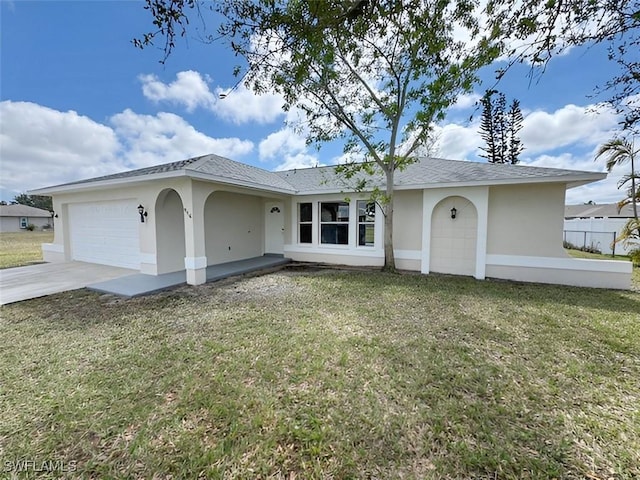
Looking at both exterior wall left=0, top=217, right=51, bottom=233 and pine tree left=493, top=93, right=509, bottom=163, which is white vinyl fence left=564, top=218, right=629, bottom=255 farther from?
exterior wall left=0, top=217, right=51, bottom=233

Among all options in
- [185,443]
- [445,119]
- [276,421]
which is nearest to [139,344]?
[185,443]

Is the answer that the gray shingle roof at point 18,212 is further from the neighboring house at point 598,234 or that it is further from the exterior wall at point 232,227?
the neighboring house at point 598,234

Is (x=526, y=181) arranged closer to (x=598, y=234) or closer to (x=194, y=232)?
(x=194, y=232)

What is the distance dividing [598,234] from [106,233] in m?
23.2

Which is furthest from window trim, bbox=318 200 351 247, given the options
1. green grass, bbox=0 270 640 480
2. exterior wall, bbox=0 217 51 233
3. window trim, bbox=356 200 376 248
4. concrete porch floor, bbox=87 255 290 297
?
exterior wall, bbox=0 217 51 233

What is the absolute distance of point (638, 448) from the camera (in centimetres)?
215

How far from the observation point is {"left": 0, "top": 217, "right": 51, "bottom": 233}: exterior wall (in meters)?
37.5

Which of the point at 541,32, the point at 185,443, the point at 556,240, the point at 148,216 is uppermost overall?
the point at 541,32

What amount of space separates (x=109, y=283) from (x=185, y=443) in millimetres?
6603

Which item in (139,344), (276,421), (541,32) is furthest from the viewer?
(541,32)

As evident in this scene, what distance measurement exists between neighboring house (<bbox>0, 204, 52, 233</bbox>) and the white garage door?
1665 inches

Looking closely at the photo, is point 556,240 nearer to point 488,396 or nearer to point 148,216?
point 488,396

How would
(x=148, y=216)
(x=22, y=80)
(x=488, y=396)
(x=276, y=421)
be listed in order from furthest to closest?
(x=22, y=80), (x=148, y=216), (x=488, y=396), (x=276, y=421)

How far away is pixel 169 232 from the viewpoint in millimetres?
8258
